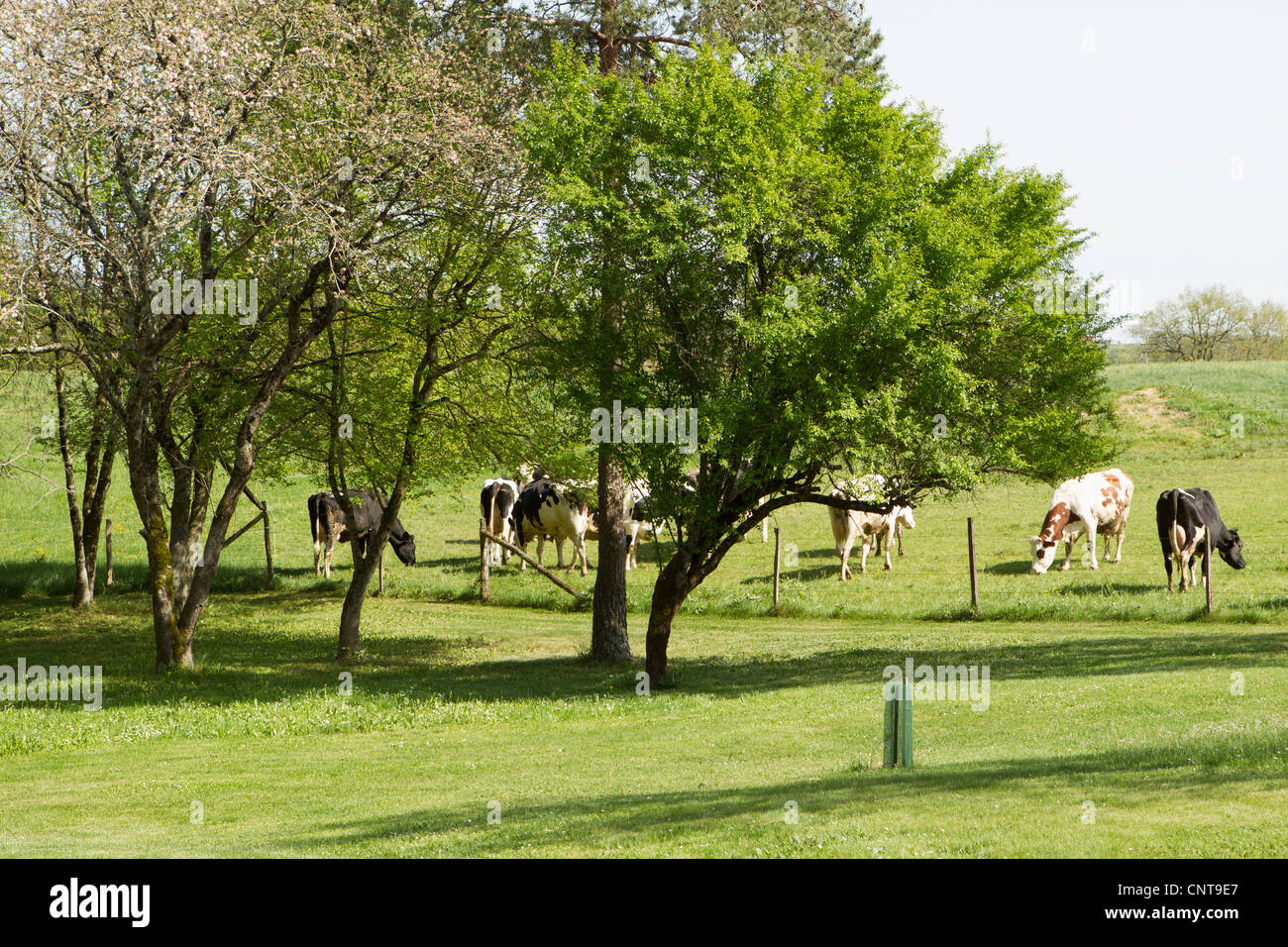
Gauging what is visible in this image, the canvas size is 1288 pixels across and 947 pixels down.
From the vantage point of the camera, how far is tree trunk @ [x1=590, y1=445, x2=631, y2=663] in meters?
24.5

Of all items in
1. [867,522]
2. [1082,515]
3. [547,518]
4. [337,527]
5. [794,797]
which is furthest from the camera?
[547,518]

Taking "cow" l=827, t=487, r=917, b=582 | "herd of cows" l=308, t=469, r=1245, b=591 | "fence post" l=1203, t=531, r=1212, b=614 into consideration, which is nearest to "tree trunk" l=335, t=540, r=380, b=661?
"herd of cows" l=308, t=469, r=1245, b=591

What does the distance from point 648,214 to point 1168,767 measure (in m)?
12.0

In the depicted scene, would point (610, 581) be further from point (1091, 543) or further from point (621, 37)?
point (1091, 543)

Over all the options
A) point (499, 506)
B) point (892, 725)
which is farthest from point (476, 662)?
point (499, 506)

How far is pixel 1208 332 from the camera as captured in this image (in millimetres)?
105500

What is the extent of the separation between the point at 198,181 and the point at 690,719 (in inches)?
448

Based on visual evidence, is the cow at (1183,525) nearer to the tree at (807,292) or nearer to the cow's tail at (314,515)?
the tree at (807,292)

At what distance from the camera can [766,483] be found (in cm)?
1998

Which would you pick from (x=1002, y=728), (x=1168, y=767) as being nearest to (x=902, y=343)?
(x=1002, y=728)

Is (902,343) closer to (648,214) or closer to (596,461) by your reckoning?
(648,214)

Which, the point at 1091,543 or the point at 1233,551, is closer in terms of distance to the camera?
the point at 1233,551

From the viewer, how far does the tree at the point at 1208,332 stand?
105562 millimetres

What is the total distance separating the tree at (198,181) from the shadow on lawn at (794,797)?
12.0 metres
